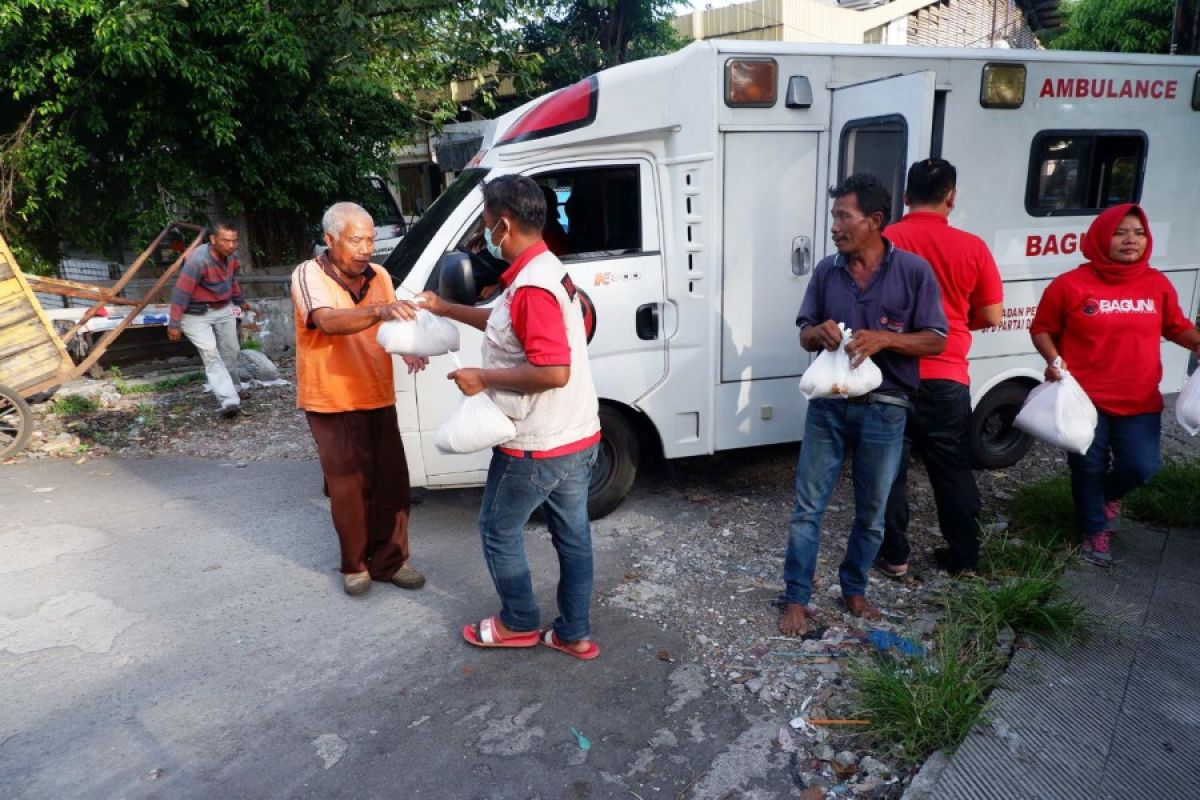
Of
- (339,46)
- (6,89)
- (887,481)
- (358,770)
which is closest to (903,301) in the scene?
(887,481)

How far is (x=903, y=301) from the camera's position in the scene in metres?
3.25

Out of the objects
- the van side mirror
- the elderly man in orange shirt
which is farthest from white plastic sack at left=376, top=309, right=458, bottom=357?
the van side mirror

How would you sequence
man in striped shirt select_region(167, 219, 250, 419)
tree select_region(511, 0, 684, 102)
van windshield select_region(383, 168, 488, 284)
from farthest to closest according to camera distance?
tree select_region(511, 0, 684, 102)
man in striped shirt select_region(167, 219, 250, 419)
van windshield select_region(383, 168, 488, 284)

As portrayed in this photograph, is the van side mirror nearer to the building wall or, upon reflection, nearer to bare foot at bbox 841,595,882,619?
bare foot at bbox 841,595,882,619

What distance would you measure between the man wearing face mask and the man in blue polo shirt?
0.98m

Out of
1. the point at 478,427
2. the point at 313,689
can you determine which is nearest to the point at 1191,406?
the point at 478,427

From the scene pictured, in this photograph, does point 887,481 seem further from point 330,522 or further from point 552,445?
point 330,522

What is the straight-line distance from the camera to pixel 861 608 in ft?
12.2

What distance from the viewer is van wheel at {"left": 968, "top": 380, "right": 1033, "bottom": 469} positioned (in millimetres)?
5293

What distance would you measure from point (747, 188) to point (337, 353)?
2390 millimetres

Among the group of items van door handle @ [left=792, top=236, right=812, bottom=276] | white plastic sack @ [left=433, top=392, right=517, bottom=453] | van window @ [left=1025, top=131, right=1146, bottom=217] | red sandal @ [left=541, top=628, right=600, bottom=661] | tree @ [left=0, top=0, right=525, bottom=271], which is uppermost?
tree @ [left=0, top=0, right=525, bottom=271]

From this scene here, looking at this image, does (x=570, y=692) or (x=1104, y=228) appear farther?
(x=1104, y=228)

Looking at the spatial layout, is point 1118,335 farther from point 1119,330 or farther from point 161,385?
point 161,385

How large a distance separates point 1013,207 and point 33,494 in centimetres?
682
